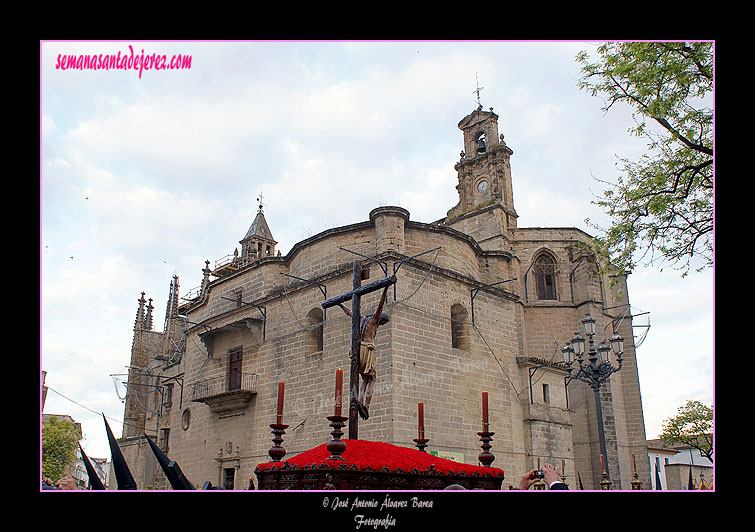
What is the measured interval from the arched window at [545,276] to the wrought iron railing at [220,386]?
44.9 feet

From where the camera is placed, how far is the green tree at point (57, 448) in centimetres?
3209

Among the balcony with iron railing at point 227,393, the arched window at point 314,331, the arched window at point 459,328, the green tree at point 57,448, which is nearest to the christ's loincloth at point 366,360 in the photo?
the arched window at point 314,331

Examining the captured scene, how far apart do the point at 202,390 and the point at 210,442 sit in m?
2.19

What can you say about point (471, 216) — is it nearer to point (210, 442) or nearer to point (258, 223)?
point (210, 442)

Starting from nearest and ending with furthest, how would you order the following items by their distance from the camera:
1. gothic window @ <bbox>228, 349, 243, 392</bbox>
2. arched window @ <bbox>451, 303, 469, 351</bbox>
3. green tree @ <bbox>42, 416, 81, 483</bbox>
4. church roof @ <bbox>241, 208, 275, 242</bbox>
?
arched window @ <bbox>451, 303, 469, 351</bbox>, gothic window @ <bbox>228, 349, 243, 392</bbox>, green tree @ <bbox>42, 416, 81, 483</bbox>, church roof @ <bbox>241, 208, 275, 242</bbox>

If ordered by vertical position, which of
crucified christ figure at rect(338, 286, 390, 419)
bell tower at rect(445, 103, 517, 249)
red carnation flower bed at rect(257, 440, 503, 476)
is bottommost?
red carnation flower bed at rect(257, 440, 503, 476)

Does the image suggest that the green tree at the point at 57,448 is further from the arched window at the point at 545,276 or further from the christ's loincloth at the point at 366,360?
the christ's loincloth at the point at 366,360

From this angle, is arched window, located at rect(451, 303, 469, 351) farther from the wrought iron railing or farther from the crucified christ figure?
the crucified christ figure

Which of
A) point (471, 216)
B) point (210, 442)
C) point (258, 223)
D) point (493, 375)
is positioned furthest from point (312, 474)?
point (258, 223)

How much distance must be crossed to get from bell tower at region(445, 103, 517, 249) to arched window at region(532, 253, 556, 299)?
219 cm

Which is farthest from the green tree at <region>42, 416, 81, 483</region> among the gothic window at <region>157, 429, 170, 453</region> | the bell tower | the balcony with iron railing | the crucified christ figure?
the crucified christ figure

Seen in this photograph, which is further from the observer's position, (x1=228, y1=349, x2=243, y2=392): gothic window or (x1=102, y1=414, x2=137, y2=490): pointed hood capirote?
(x1=228, y1=349, x2=243, y2=392): gothic window

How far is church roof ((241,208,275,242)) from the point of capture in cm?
4038

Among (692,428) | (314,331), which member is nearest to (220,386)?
(314,331)
